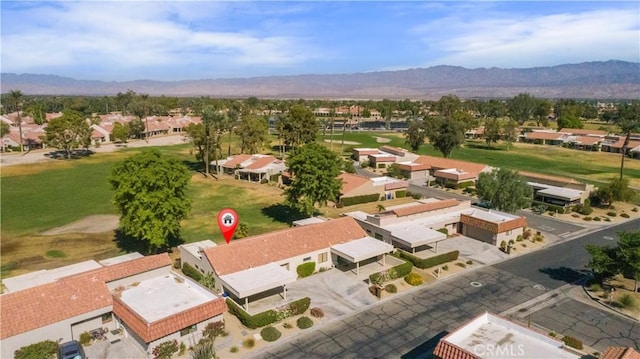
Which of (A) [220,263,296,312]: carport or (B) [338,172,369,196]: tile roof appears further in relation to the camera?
(B) [338,172,369,196]: tile roof

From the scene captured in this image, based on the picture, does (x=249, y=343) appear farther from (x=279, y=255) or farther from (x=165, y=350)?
(x=279, y=255)

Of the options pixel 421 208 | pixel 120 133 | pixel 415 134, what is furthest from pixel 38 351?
pixel 120 133

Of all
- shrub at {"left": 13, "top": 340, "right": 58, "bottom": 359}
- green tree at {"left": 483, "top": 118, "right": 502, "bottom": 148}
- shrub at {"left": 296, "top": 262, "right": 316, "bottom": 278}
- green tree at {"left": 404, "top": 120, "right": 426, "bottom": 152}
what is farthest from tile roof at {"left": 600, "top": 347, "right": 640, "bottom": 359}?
green tree at {"left": 483, "top": 118, "right": 502, "bottom": 148}

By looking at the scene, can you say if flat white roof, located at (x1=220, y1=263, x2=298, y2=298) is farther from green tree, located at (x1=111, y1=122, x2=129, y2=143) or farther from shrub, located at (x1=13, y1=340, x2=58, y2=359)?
green tree, located at (x1=111, y1=122, x2=129, y2=143)

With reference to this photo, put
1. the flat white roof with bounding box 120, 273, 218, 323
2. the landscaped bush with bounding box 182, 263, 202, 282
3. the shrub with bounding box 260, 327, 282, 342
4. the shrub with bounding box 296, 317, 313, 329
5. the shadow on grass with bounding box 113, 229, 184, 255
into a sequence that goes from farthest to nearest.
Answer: the shadow on grass with bounding box 113, 229, 184, 255 < the landscaped bush with bounding box 182, 263, 202, 282 < the shrub with bounding box 296, 317, 313, 329 < the shrub with bounding box 260, 327, 282, 342 < the flat white roof with bounding box 120, 273, 218, 323

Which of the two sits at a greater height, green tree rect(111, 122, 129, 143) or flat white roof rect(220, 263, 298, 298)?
green tree rect(111, 122, 129, 143)

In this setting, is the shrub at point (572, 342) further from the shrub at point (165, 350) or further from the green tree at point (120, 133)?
the green tree at point (120, 133)

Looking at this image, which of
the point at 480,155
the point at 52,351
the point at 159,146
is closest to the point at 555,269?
the point at 52,351

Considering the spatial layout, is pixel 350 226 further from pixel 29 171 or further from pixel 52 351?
pixel 29 171
